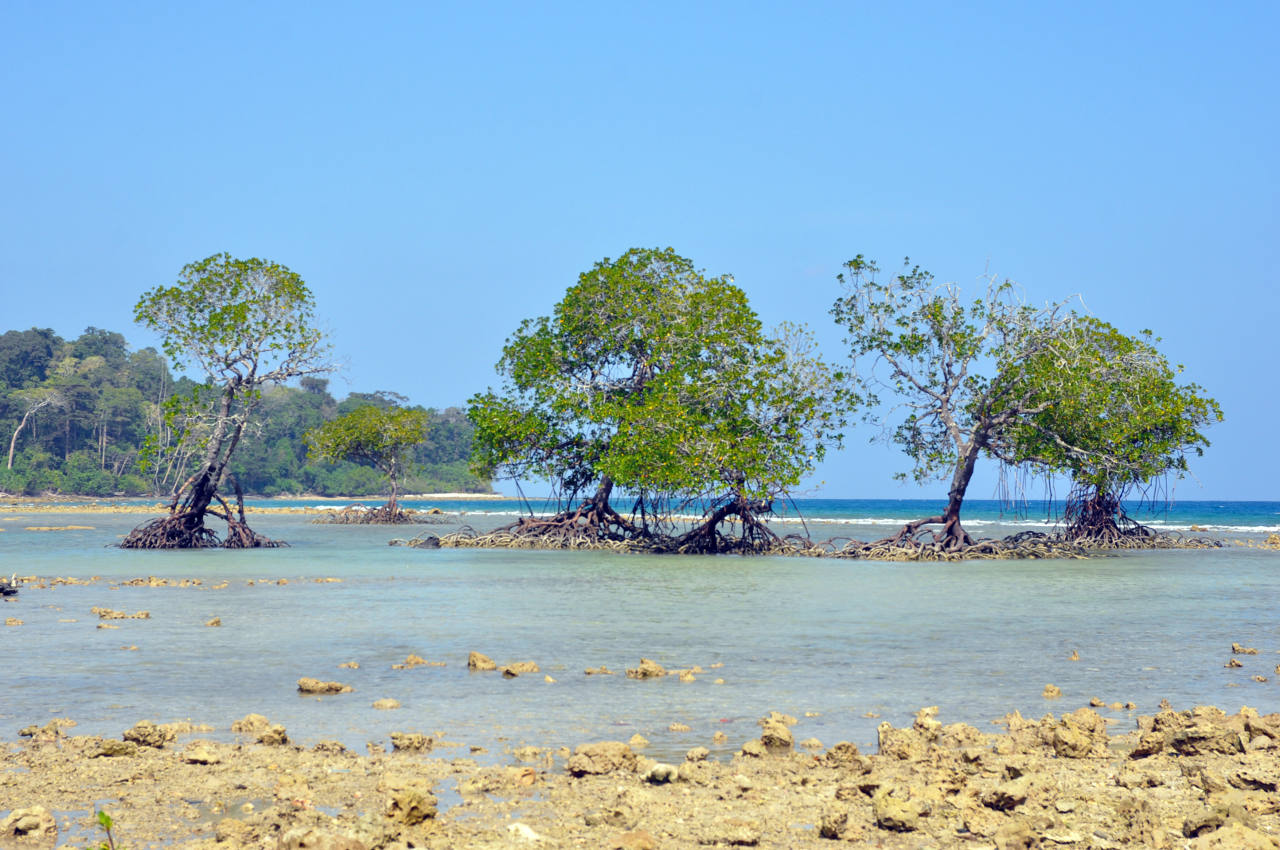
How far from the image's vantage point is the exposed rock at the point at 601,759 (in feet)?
22.3

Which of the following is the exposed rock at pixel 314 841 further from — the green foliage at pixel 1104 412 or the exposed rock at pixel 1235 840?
the green foliage at pixel 1104 412

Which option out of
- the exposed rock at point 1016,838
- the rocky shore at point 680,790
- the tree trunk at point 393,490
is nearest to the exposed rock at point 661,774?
the rocky shore at point 680,790

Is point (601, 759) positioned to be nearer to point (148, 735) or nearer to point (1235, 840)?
point (148, 735)

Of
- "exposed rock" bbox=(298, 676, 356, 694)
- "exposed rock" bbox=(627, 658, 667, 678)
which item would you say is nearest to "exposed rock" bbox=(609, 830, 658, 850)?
"exposed rock" bbox=(298, 676, 356, 694)

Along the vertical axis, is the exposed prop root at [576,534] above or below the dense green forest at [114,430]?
below

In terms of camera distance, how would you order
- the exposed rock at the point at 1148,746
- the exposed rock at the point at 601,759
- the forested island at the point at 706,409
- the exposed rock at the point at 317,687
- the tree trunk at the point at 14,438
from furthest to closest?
the tree trunk at the point at 14,438
the forested island at the point at 706,409
the exposed rock at the point at 317,687
the exposed rock at the point at 1148,746
the exposed rock at the point at 601,759

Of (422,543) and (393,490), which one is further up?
(393,490)

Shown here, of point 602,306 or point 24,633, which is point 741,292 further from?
point 24,633

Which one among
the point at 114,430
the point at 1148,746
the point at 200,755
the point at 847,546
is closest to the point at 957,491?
the point at 847,546

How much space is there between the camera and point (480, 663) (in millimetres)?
10891

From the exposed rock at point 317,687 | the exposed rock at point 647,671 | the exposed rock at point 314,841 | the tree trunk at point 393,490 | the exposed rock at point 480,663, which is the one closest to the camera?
the exposed rock at point 314,841

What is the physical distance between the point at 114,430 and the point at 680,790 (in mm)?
111745

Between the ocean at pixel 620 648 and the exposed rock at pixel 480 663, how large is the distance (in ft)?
0.56

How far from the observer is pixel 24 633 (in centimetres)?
1317
